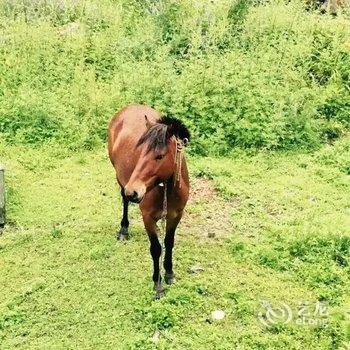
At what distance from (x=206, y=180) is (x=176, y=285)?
8.67ft

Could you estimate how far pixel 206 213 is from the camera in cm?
743

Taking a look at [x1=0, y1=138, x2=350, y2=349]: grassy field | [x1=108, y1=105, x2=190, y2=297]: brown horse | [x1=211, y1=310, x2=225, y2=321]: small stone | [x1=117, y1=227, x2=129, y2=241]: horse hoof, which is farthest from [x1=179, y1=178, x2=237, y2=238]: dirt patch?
[x1=211, y1=310, x2=225, y2=321]: small stone

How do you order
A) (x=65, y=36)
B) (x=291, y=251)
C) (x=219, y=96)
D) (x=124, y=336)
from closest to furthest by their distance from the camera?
(x=124, y=336) → (x=291, y=251) → (x=219, y=96) → (x=65, y=36)

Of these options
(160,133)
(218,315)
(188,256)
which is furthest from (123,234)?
(160,133)

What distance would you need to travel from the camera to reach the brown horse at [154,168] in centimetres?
492

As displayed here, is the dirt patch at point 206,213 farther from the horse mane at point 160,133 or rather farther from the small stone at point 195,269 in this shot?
the horse mane at point 160,133

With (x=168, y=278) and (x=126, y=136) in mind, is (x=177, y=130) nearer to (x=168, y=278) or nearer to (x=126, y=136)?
(x=126, y=136)

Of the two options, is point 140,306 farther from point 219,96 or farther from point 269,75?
point 269,75

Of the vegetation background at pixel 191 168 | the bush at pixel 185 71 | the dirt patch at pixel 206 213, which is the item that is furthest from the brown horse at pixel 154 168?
the bush at pixel 185 71

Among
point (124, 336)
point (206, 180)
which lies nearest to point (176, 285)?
point (124, 336)

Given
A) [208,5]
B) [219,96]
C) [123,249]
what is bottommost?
[123,249]

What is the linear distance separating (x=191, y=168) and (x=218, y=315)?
3.36 m

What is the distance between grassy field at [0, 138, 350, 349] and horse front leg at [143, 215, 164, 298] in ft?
0.40

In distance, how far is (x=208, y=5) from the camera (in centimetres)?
1176
